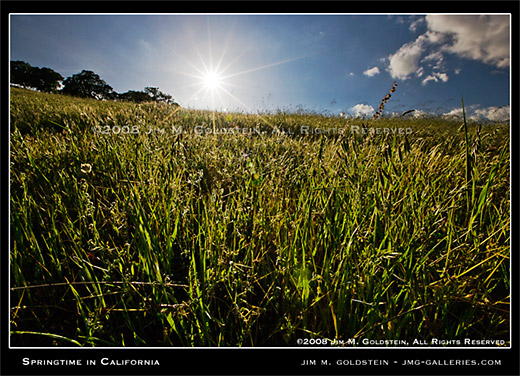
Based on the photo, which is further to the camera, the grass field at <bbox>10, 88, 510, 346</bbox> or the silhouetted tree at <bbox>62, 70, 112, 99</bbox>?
the silhouetted tree at <bbox>62, 70, 112, 99</bbox>

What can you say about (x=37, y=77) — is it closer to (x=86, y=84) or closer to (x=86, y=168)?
(x=86, y=84)

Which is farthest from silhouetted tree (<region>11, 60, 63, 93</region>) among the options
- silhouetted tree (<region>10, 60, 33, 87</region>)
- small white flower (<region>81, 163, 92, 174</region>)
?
small white flower (<region>81, 163, 92, 174</region>)

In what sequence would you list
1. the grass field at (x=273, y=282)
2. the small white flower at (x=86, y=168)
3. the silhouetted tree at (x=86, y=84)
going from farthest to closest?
the silhouetted tree at (x=86, y=84) → the small white flower at (x=86, y=168) → the grass field at (x=273, y=282)

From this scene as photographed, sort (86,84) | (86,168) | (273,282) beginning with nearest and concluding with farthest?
(273,282), (86,168), (86,84)

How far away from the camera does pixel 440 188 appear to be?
4.31ft

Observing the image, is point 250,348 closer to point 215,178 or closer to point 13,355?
point 13,355

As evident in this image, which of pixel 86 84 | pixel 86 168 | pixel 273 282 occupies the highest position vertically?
pixel 86 84

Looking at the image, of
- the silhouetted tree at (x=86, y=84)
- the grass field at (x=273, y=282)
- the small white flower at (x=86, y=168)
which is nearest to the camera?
the grass field at (x=273, y=282)

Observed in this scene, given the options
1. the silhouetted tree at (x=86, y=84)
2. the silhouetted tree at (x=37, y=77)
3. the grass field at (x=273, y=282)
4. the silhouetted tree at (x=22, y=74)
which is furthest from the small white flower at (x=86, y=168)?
the silhouetted tree at (x=22, y=74)

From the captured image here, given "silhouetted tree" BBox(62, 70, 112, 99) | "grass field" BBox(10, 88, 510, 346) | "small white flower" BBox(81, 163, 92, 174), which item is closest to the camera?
"grass field" BBox(10, 88, 510, 346)

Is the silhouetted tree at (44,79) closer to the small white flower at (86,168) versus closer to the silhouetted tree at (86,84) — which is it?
the silhouetted tree at (86,84)

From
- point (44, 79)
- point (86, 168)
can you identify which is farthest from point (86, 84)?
point (86, 168)

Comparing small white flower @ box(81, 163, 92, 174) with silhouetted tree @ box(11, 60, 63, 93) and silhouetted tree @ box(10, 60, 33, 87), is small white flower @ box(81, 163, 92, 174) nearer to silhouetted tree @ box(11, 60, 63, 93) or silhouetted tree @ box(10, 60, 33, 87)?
silhouetted tree @ box(11, 60, 63, 93)
